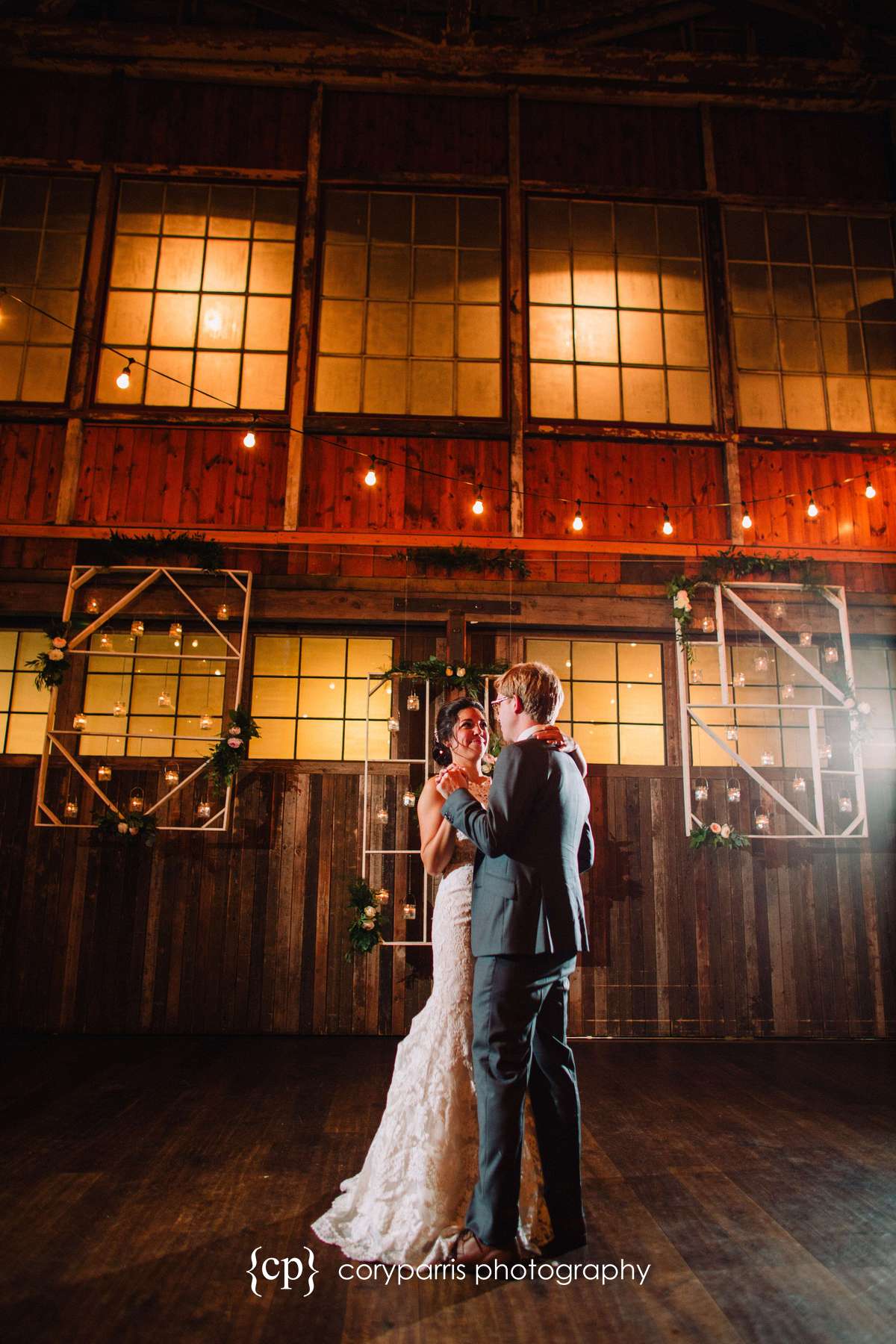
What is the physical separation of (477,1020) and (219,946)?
132 inches

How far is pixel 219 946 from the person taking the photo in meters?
5.23

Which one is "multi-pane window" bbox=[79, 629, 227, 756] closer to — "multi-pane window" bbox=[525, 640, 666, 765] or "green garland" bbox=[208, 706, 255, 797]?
"green garland" bbox=[208, 706, 255, 797]

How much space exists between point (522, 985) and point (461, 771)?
741 mm

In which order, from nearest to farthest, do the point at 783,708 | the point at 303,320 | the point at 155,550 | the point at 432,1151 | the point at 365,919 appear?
the point at 432,1151
the point at 365,919
the point at 783,708
the point at 155,550
the point at 303,320

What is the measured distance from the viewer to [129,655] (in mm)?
5297

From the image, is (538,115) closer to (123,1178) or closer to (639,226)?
(639,226)

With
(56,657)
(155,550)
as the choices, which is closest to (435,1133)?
(56,657)

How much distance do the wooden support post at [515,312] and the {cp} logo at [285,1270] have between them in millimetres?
4489

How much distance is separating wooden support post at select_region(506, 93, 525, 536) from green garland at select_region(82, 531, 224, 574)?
7.10ft

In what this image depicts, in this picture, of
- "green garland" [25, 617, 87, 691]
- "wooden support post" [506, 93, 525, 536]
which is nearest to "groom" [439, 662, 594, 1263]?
"wooden support post" [506, 93, 525, 536]

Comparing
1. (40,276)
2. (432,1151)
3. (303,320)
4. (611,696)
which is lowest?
(432,1151)

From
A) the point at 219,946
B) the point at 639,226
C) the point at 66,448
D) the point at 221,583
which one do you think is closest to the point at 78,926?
the point at 219,946

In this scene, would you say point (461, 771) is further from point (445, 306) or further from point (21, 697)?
point (445, 306)

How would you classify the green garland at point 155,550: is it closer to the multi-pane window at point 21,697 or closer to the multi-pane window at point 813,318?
the multi-pane window at point 21,697
